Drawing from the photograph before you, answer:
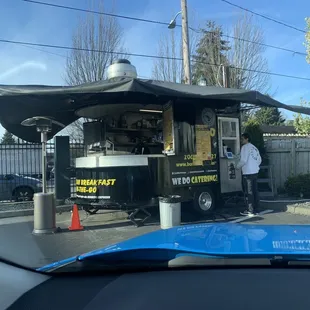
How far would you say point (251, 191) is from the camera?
9.48 meters

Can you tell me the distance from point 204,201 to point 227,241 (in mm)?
7407

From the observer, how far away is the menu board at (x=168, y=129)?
9141 millimetres

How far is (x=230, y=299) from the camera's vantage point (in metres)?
1.69

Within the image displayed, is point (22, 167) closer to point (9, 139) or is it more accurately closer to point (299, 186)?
point (299, 186)

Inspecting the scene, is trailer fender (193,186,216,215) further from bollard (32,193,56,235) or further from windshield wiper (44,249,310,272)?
windshield wiper (44,249,310,272)

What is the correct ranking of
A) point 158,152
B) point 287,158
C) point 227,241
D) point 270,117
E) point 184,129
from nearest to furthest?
point 227,241
point 184,129
point 158,152
point 287,158
point 270,117

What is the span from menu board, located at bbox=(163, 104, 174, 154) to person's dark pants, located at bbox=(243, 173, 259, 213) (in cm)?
209

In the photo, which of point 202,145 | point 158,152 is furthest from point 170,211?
point 158,152

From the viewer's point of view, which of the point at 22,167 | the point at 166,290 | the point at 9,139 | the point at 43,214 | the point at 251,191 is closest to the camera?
the point at 166,290

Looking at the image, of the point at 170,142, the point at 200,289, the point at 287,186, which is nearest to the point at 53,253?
the point at 170,142

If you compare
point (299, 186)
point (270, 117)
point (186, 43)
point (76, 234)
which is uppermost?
point (270, 117)

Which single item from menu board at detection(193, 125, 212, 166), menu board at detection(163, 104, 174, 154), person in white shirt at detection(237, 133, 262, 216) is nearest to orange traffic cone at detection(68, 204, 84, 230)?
menu board at detection(163, 104, 174, 154)

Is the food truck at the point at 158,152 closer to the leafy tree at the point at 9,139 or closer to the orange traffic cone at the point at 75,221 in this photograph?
the orange traffic cone at the point at 75,221

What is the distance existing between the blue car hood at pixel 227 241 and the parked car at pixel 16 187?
37.9 ft
